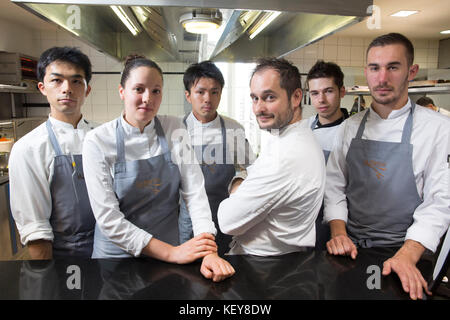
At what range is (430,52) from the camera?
422 cm

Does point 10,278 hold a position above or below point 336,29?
below

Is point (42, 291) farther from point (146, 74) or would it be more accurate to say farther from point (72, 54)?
point (72, 54)

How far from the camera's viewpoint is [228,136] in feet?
5.29

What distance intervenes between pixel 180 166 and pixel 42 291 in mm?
517

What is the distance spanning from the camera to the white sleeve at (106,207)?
832mm

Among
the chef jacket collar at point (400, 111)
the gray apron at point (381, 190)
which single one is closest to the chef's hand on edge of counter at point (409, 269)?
the gray apron at point (381, 190)

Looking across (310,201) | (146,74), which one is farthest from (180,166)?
(310,201)

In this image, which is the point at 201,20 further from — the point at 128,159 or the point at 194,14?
the point at 128,159

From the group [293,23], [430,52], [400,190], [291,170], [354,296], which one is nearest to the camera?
[354,296]

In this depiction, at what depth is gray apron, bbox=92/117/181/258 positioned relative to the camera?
95 centimetres

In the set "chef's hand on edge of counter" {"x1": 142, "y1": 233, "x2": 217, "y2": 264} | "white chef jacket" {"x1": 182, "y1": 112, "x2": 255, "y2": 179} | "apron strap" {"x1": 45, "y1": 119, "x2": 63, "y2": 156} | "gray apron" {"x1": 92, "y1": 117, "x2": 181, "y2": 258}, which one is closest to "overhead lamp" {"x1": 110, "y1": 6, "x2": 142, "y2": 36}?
"gray apron" {"x1": 92, "y1": 117, "x2": 181, "y2": 258}

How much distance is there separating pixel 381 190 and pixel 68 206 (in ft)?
3.37

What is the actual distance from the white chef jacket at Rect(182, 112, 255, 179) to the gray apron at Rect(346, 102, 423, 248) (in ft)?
2.10

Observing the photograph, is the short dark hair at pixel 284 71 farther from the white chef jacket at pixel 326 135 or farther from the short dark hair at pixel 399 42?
the white chef jacket at pixel 326 135
